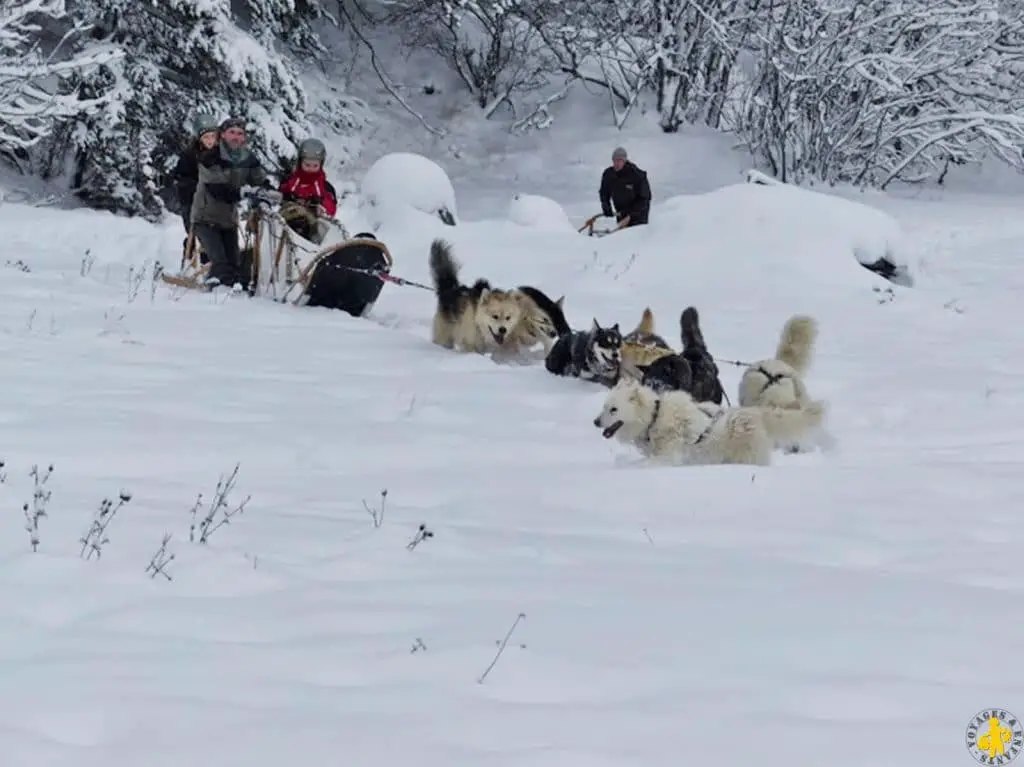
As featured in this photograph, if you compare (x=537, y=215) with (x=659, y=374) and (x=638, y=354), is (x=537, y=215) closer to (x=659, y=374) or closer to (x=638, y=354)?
(x=638, y=354)

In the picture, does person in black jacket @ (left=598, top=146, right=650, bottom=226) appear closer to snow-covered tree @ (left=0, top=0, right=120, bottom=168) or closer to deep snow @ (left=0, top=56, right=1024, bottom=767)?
deep snow @ (left=0, top=56, right=1024, bottom=767)

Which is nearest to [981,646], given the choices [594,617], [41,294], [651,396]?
[594,617]

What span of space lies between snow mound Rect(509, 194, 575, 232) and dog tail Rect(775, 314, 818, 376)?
8.23m

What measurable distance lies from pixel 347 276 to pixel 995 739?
26.1 feet

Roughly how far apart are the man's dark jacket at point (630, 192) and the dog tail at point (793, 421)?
8855 millimetres

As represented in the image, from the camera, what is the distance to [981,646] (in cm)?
281

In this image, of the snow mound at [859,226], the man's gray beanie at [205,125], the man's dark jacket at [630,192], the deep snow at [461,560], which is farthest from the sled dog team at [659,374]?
the man's dark jacket at [630,192]

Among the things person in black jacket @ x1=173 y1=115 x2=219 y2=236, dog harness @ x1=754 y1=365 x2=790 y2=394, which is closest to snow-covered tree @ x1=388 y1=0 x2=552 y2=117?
person in black jacket @ x1=173 y1=115 x2=219 y2=236

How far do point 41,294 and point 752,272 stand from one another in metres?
6.73

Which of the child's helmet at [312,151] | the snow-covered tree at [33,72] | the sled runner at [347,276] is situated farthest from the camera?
the snow-covered tree at [33,72]

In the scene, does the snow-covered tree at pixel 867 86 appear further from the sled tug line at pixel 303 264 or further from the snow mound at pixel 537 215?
the sled tug line at pixel 303 264

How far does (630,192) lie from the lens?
572 inches

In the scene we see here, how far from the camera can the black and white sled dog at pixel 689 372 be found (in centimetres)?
628

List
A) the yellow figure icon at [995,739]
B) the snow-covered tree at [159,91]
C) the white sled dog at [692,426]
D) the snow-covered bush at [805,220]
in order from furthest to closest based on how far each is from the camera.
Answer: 1. the snow-covered tree at [159,91]
2. the snow-covered bush at [805,220]
3. the white sled dog at [692,426]
4. the yellow figure icon at [995,739]
